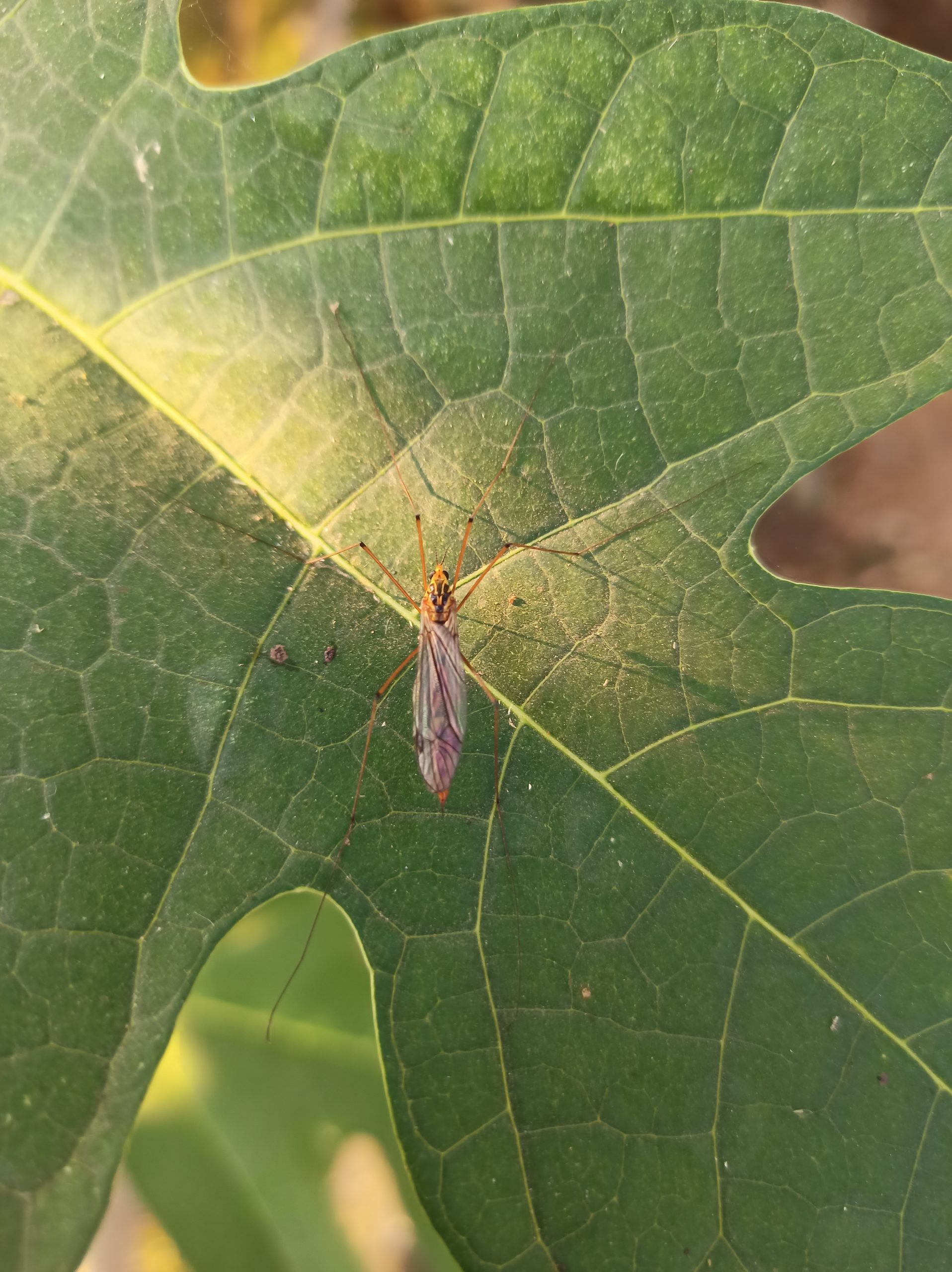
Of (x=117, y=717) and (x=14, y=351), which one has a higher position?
(x=14, y=351)

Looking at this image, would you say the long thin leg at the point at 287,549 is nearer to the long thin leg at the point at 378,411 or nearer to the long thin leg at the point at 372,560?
the long thin leg at the point at 372,560

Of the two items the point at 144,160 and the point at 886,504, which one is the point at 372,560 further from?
the point at 886,504

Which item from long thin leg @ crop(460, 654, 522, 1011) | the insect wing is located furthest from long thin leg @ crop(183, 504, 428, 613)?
long thin leg @ crop(460, 654, 522, 1011)

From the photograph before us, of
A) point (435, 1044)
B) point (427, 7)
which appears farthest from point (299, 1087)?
point (427, 7)

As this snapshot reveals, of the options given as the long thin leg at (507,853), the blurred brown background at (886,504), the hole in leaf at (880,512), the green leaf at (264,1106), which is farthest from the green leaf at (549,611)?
the hole in leaf at (880,512)

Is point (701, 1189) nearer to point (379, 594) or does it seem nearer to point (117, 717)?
point (379, 594)

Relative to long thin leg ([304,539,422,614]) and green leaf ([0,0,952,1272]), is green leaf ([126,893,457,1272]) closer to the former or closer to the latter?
A: green leaf ([0,0,952,1272])

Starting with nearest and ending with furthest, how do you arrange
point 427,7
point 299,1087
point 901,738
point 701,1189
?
point 701,1189 < point 901,738 < point 299,1087 < point 427,7
